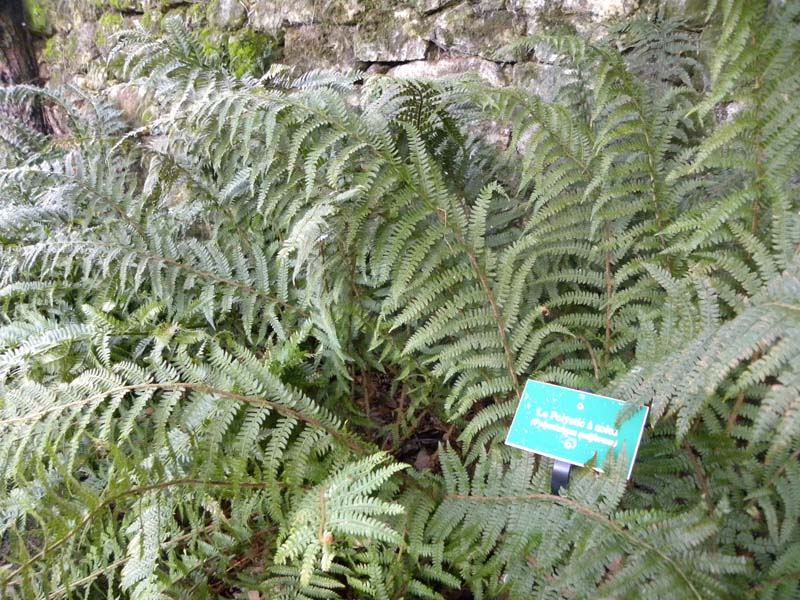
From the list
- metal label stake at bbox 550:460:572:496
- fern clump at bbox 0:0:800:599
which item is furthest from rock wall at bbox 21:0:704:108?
metal label stake at bbox 550:460:572:496

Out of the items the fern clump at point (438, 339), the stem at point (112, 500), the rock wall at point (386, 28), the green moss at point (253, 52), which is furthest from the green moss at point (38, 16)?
the stem at point (112, 500)

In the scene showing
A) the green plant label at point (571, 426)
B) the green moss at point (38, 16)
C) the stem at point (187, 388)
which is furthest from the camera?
the green moss at point (38, 16)

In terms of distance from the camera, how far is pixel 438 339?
175cm

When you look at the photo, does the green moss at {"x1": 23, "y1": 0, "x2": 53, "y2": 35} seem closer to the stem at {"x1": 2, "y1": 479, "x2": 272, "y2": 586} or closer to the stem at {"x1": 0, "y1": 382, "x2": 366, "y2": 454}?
the stem at {"x1": 0, "y1": 382, "x2": 366, "y2": 454}

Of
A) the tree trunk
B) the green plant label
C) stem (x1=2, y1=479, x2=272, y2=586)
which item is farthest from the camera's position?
the tree trunk

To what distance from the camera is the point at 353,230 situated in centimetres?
164

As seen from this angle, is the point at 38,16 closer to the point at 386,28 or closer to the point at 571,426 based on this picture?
the point at 386,28

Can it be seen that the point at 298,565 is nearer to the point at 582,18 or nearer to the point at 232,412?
the point at 232,412

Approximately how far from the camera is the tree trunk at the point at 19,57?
3.80 metres

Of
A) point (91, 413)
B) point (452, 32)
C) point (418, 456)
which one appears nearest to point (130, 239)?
point (91, 413)

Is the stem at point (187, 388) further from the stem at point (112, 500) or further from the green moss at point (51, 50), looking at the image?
the green moss at point (51, 50)

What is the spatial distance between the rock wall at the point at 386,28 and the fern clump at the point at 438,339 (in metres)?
0.25

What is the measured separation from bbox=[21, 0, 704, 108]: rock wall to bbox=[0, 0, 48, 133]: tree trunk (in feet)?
2.12

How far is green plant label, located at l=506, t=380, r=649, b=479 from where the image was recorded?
1296 millimetres
